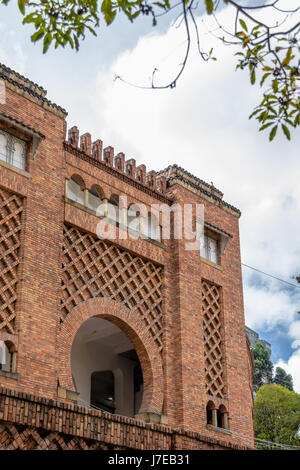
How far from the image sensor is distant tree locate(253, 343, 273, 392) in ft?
177

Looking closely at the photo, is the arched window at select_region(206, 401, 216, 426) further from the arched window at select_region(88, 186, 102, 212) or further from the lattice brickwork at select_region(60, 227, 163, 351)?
the arched window at select_region(88, 186, 102, 212)

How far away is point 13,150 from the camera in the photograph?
47.9 ft

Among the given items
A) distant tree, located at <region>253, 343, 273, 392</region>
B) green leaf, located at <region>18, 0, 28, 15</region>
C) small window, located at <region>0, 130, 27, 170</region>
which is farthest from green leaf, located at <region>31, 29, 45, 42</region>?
distant tree, located at <region>253, 343, 273, 392</region>

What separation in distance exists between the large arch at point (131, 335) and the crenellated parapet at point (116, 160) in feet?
10.7

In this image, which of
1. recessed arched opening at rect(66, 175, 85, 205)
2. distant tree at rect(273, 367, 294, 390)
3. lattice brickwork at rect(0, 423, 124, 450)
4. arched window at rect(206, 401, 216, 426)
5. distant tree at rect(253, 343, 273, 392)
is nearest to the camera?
lattice brickwork at rect(0, 423, 124, 450)

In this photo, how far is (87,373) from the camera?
1911 centimetres

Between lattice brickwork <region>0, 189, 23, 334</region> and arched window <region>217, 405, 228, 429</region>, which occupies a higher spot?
lattice brickwork <region>0, 189, 23, 334</region>

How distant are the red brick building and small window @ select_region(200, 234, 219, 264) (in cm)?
4

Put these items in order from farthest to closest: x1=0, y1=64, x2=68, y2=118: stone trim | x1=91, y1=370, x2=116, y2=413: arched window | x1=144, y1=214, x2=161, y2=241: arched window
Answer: x1=91, y1=370, x2=116, y2=413: arched window
x1=144, y1=214, x2=161, y2=241: arched window
x1=0, y1=64, x2=68, y2=118: stone trim

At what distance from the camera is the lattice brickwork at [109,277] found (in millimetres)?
14812

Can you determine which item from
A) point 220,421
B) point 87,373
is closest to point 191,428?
point 220,421

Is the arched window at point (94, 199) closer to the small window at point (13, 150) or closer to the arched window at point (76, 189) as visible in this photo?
the arched window at point (76, 189)

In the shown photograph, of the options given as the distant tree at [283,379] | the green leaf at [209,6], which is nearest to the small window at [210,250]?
the green leaf at [209,6]
